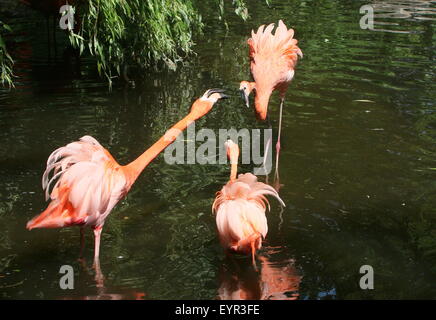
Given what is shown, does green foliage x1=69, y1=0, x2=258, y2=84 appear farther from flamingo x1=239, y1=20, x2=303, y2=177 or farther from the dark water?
flamingo x1=239, y1=20, x2=303, y2=177

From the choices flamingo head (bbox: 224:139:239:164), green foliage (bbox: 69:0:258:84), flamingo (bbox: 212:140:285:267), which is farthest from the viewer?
green foliage (bbox: 69:0:258:84)

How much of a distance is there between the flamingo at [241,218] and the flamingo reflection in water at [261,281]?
5.1 inches

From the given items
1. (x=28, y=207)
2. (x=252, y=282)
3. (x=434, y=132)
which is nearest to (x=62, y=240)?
(x=28, y=207)

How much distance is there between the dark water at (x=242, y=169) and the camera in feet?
14.2

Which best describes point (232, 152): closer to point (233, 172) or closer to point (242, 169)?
point (233, 172)

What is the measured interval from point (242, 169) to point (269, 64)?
111 cm

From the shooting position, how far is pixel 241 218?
4.29 m

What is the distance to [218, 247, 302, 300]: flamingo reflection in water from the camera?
163 inches

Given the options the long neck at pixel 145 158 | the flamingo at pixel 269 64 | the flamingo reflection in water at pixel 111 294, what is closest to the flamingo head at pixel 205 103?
the long neck at pixel 145 158

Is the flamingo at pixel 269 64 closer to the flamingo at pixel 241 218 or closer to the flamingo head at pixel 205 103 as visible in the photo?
the flamingo head at pixel 205 103

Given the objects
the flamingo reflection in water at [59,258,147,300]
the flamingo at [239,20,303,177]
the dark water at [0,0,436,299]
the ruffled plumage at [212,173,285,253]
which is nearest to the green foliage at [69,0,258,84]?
the dark water at [0,0,436,299]

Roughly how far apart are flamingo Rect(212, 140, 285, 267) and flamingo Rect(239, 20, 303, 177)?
1.75 metres

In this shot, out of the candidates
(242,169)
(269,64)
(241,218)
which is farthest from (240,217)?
(269,64)
